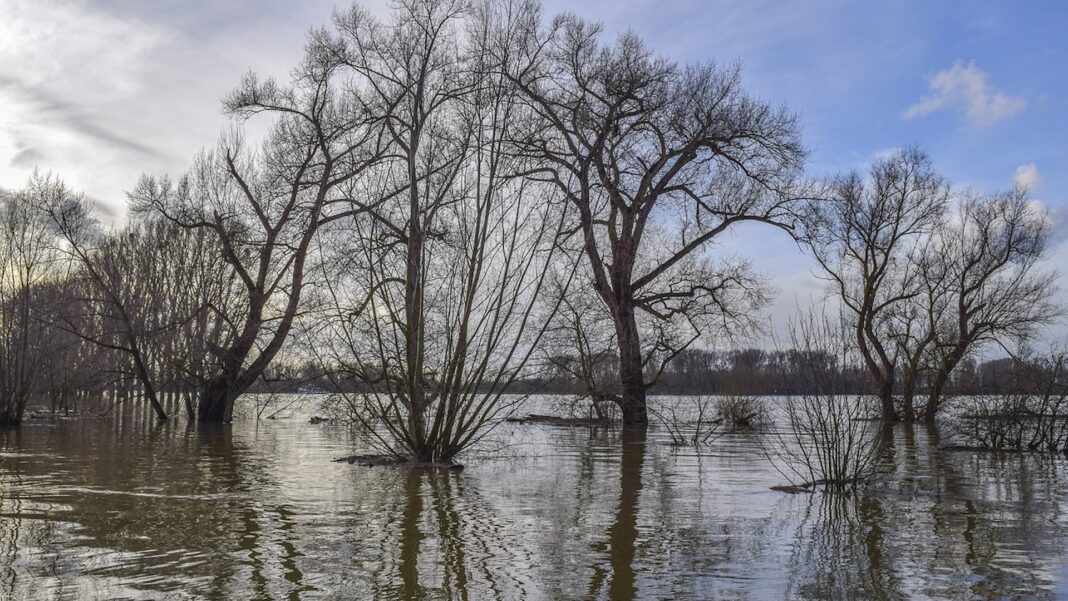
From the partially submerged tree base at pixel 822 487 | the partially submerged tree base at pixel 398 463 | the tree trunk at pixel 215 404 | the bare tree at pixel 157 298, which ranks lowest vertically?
the partially submerged tree base at pixel 822 487

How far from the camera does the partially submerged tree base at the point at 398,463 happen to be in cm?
1334

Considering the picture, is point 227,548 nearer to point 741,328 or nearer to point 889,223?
point 741,328

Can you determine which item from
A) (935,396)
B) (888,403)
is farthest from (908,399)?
(935,396)

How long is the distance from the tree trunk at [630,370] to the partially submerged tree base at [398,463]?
1302 cm

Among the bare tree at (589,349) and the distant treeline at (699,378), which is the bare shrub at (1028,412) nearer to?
the distant treeline at (699,378)

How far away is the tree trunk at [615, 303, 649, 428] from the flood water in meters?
11.4

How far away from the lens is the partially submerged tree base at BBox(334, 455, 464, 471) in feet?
43.8

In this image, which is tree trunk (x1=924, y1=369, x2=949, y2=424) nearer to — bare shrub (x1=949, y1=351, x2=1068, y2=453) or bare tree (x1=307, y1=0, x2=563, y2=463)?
bare shrub (x1=949, y1=351, x2=1068, y2=453)

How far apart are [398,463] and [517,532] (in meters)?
5.89

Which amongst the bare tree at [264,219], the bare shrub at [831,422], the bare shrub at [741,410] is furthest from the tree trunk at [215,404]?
the bare shrub at [831,422]

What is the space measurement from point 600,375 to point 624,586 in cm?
2153

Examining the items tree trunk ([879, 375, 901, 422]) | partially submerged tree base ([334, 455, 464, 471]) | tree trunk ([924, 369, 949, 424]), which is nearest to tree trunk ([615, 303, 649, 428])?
tree trunk ([924, 369, 949, 424])

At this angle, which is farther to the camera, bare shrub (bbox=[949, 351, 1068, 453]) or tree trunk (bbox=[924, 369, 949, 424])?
tree trunk (bbox=[924, 369, 949, 424])

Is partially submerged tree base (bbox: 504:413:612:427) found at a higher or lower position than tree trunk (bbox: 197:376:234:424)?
lower
